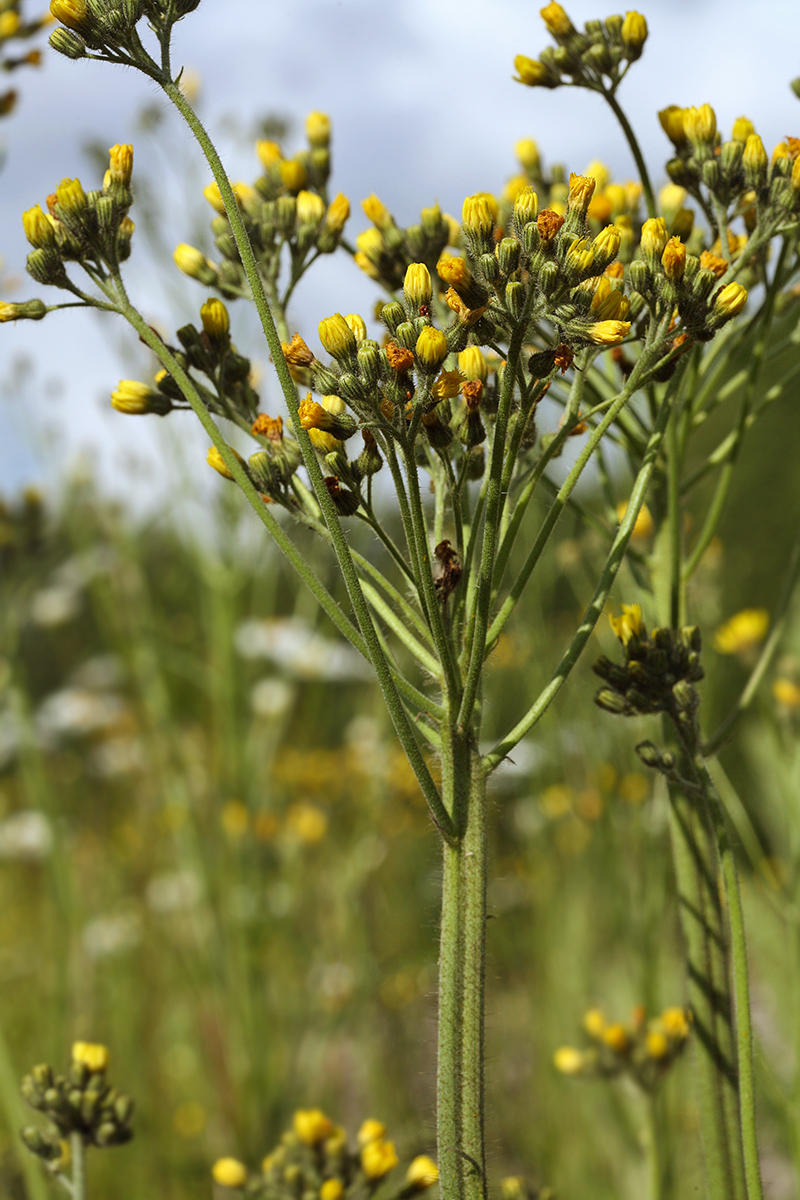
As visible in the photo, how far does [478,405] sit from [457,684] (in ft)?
0.94

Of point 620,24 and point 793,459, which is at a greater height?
point 793,459

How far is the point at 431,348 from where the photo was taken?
859 mm

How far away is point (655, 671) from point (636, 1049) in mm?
955

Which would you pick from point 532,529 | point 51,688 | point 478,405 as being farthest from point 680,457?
point 51,688

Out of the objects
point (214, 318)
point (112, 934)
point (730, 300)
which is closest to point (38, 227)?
point (214, 318)

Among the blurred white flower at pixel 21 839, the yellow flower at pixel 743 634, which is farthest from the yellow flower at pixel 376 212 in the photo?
the blurred white flower at pixel 21 839

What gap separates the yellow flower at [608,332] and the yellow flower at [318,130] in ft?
2.52

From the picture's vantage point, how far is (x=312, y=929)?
16.2ft

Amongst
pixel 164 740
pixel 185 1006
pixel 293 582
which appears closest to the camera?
pixel 164 740

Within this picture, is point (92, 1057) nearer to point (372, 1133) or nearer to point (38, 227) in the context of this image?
point (372, 1133)

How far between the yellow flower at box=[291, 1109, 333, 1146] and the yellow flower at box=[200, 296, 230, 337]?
1.13 meters

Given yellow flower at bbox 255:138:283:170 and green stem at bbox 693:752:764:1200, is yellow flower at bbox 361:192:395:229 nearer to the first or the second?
yellow flower at bbox 255:138:283:170

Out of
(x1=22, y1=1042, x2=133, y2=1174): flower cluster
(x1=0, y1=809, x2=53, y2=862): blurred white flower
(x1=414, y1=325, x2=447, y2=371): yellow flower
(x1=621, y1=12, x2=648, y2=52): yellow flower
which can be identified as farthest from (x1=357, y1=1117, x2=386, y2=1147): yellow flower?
(x1=0, y1=809, x2=53, y2=862): blurred white flower

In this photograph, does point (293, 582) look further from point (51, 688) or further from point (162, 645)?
point (51, 688)
